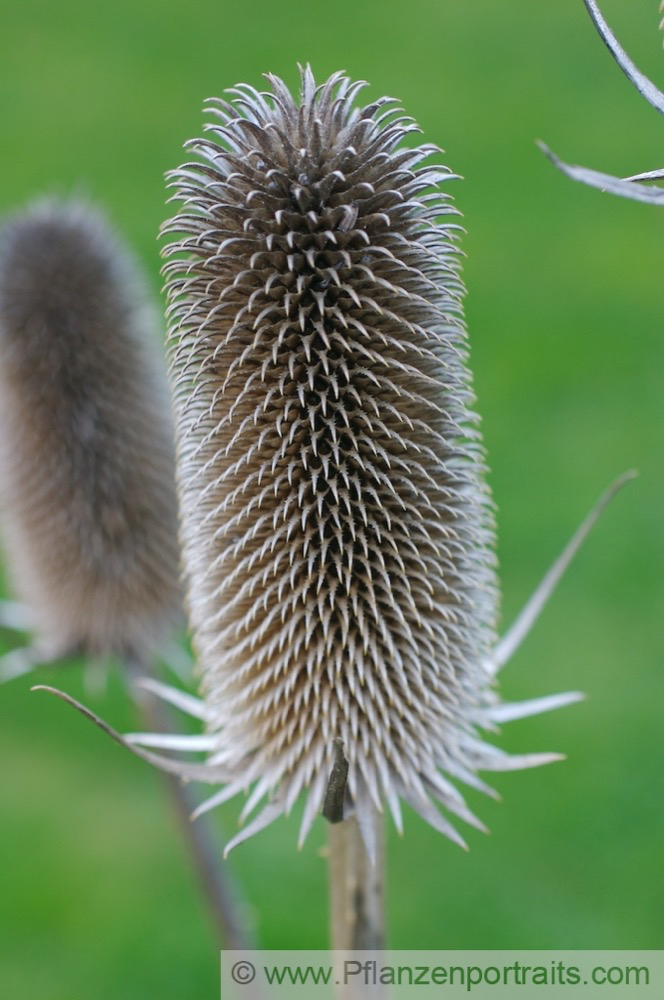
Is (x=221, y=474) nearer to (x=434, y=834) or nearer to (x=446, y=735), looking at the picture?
(x=446, y=735)

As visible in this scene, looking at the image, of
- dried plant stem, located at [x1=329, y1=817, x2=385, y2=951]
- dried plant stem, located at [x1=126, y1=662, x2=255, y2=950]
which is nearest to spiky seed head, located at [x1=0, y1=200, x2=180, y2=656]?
dried plant stem, located at [x1=126, y1=662, x2=255, y2=950]

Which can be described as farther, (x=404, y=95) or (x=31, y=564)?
(x=404, y=95)

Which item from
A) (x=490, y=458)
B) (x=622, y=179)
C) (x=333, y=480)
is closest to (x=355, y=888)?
(x=333, y=480)

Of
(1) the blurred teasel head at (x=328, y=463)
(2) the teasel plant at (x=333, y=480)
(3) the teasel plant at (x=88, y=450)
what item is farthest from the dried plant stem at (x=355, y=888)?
(3) the teasel plant at (x=88, y=450)

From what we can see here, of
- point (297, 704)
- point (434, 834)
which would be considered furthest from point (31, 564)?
point (434, 834)

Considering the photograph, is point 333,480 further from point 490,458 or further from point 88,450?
point 490,458

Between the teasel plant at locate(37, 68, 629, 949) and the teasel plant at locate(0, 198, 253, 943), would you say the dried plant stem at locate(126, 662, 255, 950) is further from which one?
the teasel plant at locate(37, 68, 629, 949)
